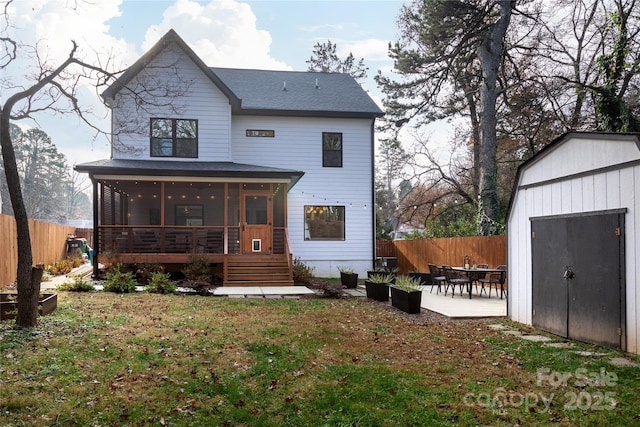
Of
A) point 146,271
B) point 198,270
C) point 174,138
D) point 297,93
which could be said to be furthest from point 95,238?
point 297,93

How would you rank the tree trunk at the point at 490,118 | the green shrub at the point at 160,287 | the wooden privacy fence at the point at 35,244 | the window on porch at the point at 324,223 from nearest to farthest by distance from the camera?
the wooden privacy fence at the point at 35,244
the green shrub at the point at 160,287
the window on porch at the point at 324,223
the tree trunk at the point at 490,118

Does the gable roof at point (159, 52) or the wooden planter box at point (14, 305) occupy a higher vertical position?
the gable roof at point (159, 52)

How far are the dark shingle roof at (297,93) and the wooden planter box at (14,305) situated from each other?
12.1 metres

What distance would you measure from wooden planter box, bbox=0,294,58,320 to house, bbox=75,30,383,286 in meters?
6.67

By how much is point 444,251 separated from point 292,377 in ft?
50.3

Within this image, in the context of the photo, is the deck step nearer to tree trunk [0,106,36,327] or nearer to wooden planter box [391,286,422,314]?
wooden planter box [391,286,422,314]

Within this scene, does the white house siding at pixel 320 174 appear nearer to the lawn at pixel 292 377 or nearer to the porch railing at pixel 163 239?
the porch railing at pixel 163 239

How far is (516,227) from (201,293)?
8047 millimetres

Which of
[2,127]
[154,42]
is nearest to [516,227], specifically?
[2,127]

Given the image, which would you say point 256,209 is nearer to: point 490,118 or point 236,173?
point 236,173

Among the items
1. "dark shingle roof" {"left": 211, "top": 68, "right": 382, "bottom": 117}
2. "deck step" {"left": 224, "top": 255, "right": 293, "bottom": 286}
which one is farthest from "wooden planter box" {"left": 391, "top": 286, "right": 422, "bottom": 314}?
"dark shingle roof" {"left": 211, "top": 68, "right": 382, "bottom": 117}

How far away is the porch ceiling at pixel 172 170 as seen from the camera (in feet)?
50.9

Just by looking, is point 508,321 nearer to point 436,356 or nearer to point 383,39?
point 436,356

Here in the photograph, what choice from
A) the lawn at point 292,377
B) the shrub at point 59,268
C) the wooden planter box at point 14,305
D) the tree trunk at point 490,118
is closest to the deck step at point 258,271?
the shrub at point 59,268
